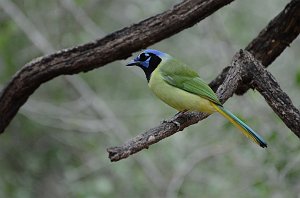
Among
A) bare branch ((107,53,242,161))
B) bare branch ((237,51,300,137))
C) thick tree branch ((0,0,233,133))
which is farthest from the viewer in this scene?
thick tree branch ((0,0,233,133))

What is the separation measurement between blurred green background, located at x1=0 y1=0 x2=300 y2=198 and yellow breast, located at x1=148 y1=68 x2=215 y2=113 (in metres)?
2.02

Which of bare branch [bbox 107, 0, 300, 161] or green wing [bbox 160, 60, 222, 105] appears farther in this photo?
green wing [bbox 160, 60, 222, 105]

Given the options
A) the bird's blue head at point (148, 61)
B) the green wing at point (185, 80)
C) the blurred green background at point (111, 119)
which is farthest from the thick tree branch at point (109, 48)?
the blurred green background at point (111, 119)

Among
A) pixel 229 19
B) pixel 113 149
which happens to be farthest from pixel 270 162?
pixel 229 19

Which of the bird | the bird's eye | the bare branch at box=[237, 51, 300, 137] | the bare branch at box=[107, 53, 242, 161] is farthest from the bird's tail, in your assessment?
the bird's eye

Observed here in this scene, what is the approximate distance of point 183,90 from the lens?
8.50ft

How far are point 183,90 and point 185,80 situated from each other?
60 millimetres

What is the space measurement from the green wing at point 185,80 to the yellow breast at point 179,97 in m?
0.02

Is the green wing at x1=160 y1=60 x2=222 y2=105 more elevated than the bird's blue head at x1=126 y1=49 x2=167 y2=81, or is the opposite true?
the bird's blue head at x1=126 y1=49 x2=167 y2=81

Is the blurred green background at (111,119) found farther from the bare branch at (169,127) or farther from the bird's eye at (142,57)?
the bird's eye at (142,57)

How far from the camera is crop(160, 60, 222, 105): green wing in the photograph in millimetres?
2521

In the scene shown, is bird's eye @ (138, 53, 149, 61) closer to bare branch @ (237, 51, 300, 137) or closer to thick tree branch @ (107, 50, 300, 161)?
thick tree branch @ (107, 50, 300, 161)

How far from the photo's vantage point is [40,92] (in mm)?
6152

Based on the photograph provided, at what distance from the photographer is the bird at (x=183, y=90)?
2.51 metres
